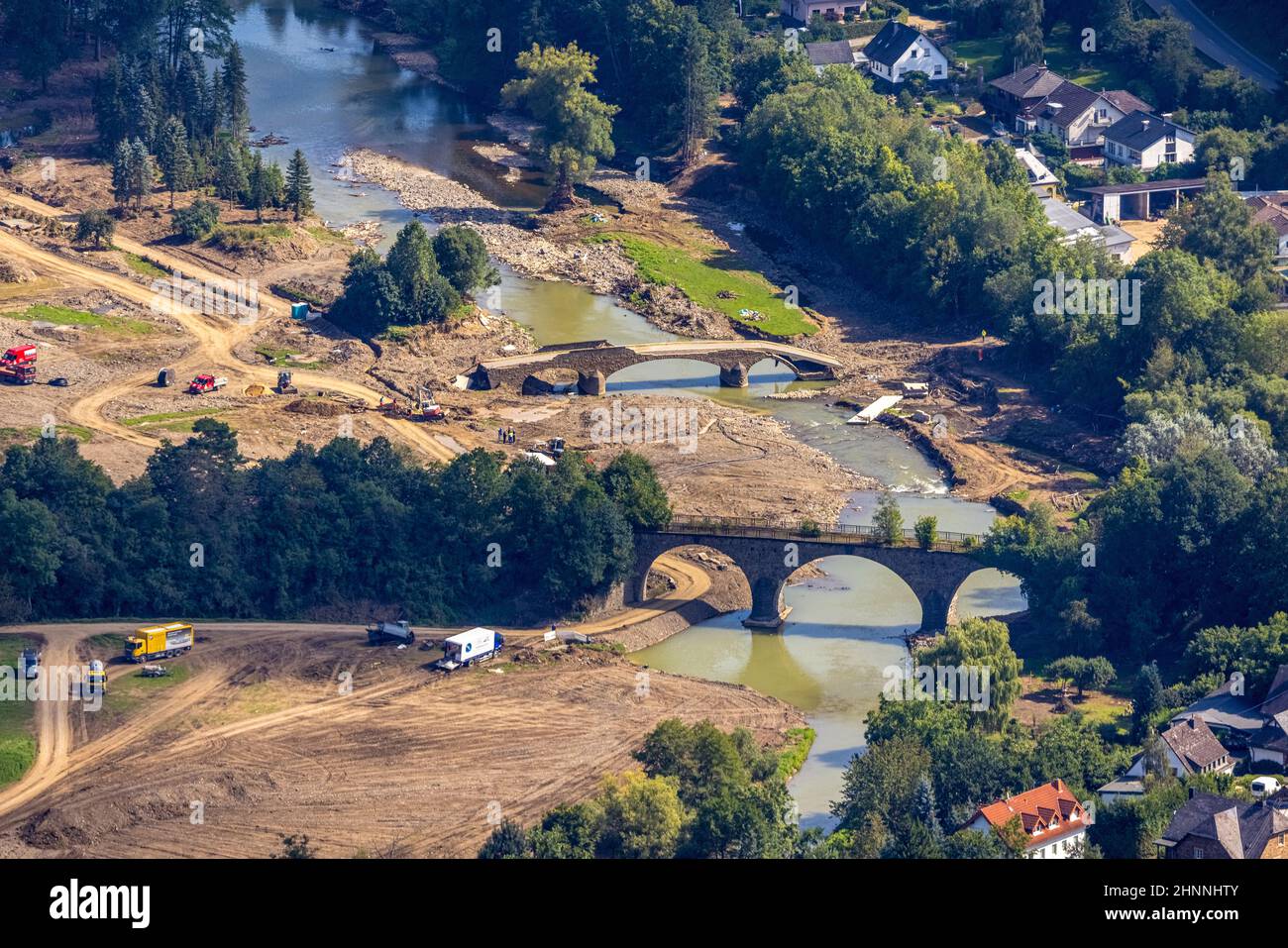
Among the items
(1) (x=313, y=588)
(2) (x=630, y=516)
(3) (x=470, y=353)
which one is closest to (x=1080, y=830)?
(2) (x=630, y=516)

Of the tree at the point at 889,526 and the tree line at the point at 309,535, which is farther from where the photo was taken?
the tree at the point at 889,526

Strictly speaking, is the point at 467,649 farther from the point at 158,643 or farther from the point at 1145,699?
the point at 1145,699

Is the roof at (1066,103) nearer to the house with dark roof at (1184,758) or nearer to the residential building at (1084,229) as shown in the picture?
the residential building at (1084,229)

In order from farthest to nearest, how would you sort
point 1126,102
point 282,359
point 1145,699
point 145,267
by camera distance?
point 1126,102 → point 145,267 → point 282,359 → point 1145,699

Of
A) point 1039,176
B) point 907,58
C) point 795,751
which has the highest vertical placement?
point 907,58

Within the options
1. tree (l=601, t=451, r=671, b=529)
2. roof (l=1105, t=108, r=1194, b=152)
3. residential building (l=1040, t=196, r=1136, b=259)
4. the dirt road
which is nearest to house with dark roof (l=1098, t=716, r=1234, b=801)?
tree (l=601, t=451, r=671, b=529)

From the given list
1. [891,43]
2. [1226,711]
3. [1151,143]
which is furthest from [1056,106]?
[1226,711]

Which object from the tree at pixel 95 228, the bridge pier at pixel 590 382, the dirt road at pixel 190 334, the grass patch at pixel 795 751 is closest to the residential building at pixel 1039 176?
the bridge pier at pixel 590 382
